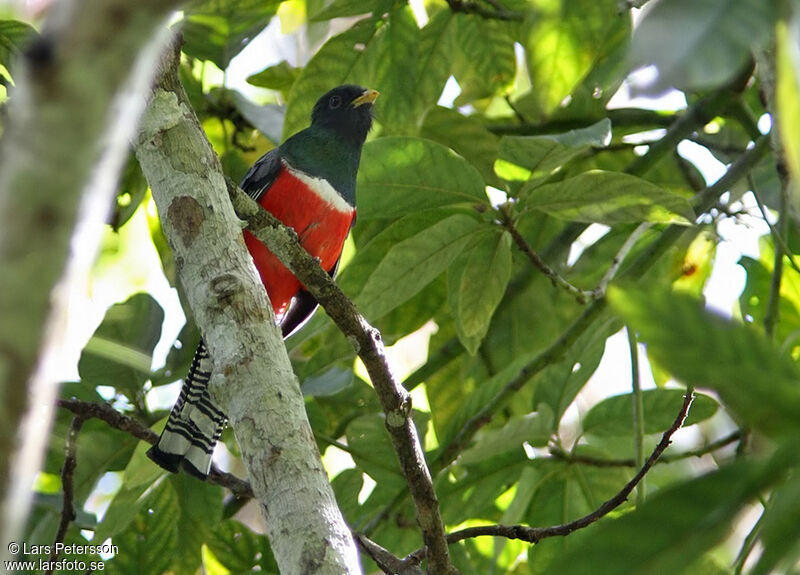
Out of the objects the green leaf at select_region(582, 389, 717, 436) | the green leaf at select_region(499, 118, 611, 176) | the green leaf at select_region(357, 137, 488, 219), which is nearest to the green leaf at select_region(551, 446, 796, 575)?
the green leaf at select_region(499, 118, 611, 176)

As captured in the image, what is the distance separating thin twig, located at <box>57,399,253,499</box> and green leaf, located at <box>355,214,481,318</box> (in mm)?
659

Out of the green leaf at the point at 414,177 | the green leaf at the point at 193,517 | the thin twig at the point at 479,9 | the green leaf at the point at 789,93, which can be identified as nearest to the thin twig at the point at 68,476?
the green leaf at the point at 193,517

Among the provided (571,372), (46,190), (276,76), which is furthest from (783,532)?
(276,76)

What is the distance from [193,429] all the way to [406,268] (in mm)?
1010

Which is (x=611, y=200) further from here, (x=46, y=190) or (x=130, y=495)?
(x=46, y=190)

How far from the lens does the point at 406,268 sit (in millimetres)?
3027

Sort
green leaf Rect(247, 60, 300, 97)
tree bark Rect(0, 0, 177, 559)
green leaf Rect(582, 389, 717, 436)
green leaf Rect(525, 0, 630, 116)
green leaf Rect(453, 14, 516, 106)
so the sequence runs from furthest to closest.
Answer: green leaf Rect(247, 60, 300, 97) < green leaf Rect(453, 14, 516, 106) < green leaf Rect(582, 389, 717, 436) < green leaf Rect(525, 0, 630, 116) < tree bark Rect(0, 0, 177, 559)

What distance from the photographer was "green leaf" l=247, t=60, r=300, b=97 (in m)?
4.32

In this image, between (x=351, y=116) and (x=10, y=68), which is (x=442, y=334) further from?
(x=10, y=68)

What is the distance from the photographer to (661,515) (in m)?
0.86

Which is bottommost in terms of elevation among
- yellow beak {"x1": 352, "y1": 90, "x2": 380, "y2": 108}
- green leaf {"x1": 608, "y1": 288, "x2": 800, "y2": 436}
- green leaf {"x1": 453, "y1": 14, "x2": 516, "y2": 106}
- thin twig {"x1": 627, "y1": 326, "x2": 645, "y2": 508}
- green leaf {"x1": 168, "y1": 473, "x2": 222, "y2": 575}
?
green leaf {"x1": 608, "y1": 288, "x2": 800, "y2": 436}

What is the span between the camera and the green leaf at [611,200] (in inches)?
106

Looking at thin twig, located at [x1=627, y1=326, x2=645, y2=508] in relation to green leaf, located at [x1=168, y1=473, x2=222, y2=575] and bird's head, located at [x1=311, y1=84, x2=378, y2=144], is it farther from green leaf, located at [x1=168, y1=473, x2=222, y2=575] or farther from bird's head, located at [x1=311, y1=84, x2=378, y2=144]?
bird's head, located at [x1=311, y1=84, x2=378, y2=144]

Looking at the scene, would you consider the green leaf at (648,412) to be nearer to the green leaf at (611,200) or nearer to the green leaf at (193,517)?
the green leaf at (611,200)
